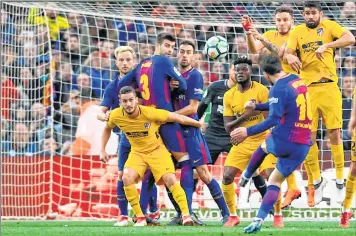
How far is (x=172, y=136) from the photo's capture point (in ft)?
43.8

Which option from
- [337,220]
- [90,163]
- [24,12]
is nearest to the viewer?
[337,220]

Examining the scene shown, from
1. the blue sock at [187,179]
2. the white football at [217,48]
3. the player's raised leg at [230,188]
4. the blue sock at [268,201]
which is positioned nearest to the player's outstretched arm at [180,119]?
the blue sock at [187,179]

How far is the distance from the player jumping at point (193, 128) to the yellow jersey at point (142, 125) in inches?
23.5

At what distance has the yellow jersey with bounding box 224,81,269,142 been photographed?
1359cm

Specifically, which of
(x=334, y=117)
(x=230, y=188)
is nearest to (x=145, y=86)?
(x=230, y=188)

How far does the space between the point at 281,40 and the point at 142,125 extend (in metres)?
2.18

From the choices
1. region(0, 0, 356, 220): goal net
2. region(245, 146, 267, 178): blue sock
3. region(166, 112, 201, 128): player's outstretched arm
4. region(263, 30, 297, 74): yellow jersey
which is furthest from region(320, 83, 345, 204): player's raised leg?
region(0, 0, 356, 220): goal net

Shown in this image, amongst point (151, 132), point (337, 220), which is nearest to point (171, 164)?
point (151, 132)

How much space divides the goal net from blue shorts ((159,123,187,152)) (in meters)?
3.73

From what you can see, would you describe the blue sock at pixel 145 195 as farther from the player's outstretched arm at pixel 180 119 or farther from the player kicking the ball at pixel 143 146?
the player's outstretched arm at pixel 180 119

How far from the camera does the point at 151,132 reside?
13.0m

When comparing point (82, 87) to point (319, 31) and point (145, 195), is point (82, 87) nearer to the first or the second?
point (145, 195)

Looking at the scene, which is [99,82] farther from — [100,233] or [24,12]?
[100,233]

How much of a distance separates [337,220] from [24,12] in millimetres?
6384
